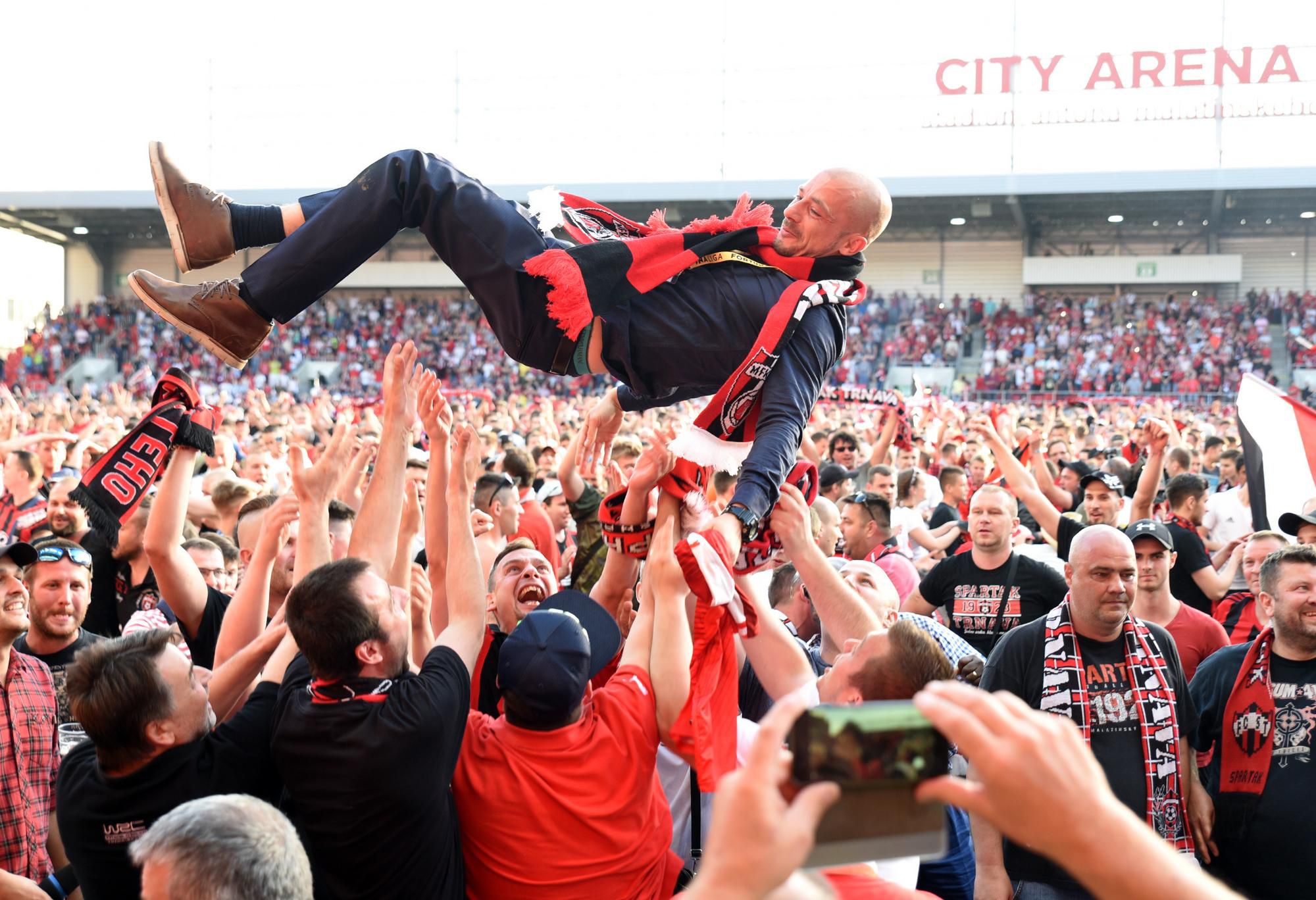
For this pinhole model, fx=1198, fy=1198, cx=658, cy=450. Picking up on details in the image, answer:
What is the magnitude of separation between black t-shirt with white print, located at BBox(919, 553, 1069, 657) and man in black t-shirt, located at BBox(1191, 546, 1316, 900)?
49.7 inches

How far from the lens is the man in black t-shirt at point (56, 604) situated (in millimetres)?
3879

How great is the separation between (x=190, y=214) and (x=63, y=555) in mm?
1301

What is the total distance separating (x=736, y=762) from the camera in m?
3.00

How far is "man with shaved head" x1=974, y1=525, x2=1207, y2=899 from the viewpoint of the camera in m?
3.54

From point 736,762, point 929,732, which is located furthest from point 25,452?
point 929,732

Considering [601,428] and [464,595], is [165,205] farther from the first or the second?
[601,428]

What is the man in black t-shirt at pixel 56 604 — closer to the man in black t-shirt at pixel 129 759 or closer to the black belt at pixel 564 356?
the man in black t-shirt at pixel 129 759

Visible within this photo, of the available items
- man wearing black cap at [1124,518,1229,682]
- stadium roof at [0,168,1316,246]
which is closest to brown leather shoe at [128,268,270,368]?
man wearing black cap at [1124,518,1229,682]

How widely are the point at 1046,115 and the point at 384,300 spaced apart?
58.3ft

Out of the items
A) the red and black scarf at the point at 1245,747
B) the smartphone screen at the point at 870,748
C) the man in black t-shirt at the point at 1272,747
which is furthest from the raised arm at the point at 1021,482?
the smartphone screen at the point at 870,748

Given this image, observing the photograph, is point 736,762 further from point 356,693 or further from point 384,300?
point 384,300

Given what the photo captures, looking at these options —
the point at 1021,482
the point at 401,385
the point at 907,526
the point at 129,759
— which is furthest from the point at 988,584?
the point at 129,759

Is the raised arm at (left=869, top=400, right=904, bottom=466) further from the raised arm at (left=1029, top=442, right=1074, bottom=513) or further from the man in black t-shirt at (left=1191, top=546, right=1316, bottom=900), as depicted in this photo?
the man in black t-shirt at (left=1191, top=546, right=1316, bottom=900)

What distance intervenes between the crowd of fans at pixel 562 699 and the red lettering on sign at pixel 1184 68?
87.4 ft
